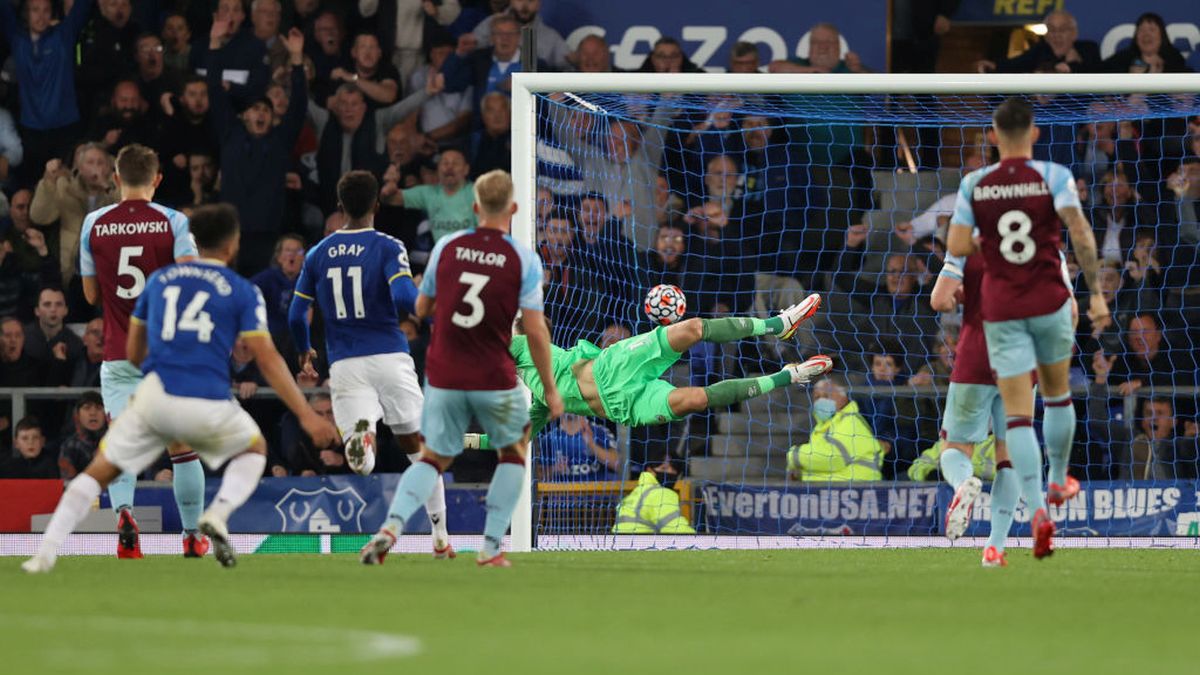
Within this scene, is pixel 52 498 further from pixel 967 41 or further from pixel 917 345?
pixel 967 41

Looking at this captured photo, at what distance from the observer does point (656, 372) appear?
13094mm

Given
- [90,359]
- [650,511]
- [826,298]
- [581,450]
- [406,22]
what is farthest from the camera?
[406,22]

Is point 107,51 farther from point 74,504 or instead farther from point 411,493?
point 74,504

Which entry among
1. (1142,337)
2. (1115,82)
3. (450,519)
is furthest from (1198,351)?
(450,519)

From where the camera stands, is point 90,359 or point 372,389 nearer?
point 372,389

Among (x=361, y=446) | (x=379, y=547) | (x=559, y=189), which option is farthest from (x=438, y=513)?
(x=559, y=189)

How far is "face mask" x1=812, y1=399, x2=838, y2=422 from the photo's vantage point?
14680 millimetres

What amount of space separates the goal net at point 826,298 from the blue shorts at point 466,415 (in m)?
4.15

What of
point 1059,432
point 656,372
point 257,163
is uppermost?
point 257,163

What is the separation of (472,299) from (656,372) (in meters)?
4.56

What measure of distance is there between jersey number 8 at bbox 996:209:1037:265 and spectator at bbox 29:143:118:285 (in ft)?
31.8

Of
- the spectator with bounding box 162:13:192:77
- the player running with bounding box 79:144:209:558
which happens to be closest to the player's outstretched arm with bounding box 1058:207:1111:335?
the player running with bounding box 79:144:209:558

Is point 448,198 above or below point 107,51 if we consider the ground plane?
below

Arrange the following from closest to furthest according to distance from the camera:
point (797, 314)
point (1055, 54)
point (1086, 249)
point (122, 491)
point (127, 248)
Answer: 1. point (1086, 249)
2. point (127, 248)
3. point (122, 491)
4. point (797, 314)
5. point (1055, 54)
